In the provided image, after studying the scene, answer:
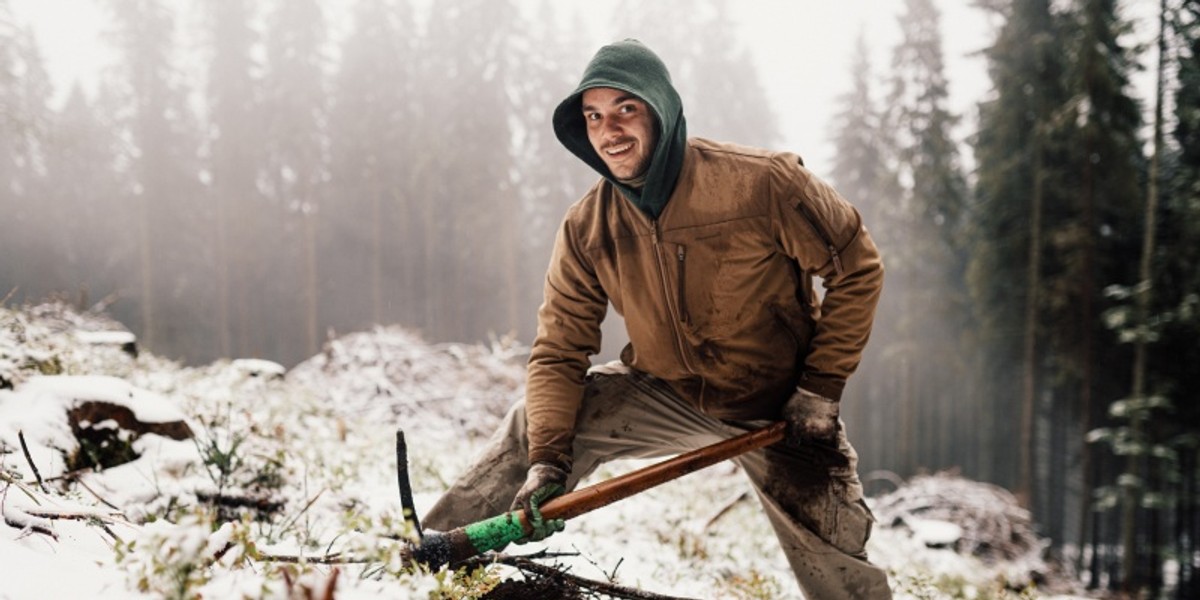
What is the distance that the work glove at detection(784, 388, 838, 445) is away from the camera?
2912mm

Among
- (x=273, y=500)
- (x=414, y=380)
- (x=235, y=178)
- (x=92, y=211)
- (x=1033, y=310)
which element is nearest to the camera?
(x=273, y=500)

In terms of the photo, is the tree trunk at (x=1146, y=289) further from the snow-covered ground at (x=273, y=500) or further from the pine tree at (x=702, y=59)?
the pine tree at (x=702, y=59)

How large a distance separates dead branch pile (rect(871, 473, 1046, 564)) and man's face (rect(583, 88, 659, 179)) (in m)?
7.84

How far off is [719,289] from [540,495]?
4.21ft

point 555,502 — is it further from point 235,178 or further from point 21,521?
point 235,178

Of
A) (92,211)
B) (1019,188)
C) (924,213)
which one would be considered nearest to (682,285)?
(1019,188)

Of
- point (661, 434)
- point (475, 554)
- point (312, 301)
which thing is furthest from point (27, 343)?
point (312, 301)

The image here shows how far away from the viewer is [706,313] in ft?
10.0

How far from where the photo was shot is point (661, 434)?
338 cm

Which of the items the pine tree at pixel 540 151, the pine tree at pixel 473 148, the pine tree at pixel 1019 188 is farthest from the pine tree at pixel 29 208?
the pine tree at pixel 1019 188

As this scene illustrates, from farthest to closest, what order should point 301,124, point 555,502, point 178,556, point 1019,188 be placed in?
point 301,124 < point 1019,188 < point 555,502 < point 178,556

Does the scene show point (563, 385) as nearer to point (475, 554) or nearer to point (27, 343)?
point (475, 554)

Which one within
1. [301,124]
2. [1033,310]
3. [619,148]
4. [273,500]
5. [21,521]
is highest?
[301,124]

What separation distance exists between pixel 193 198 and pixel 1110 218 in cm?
3261
